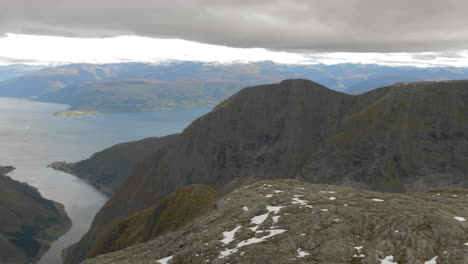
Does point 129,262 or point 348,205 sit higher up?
point 348,205

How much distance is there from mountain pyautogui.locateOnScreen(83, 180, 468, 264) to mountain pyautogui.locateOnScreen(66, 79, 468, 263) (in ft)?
272

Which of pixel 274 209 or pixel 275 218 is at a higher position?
pixel 275 218

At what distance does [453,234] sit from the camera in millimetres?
31266

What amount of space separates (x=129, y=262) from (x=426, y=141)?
127474 mm

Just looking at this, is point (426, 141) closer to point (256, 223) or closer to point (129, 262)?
point (256, 223)

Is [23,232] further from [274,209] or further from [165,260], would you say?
[274,209]

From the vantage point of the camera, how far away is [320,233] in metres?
Result: 35.6

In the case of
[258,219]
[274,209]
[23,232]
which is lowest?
[23,232]

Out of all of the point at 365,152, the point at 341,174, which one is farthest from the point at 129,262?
the point at 365,152

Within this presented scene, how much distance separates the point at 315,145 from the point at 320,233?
402 ft

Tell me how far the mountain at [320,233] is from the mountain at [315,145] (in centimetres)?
8289

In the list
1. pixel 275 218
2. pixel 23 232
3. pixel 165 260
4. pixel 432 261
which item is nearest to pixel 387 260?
pixel 432 261

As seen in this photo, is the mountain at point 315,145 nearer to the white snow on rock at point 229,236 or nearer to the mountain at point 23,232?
the mountain at point 23,232

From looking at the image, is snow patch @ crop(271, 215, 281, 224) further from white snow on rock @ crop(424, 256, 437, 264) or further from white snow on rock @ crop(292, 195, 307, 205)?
white snow on rock @ crop(424, 256, 437, 264)
